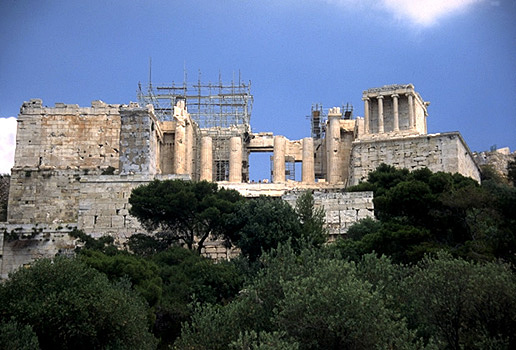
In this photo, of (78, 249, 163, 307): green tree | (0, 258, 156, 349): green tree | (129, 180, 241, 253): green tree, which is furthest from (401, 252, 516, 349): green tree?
(129, 180, 241, 253): green tree

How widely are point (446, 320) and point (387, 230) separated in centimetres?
680

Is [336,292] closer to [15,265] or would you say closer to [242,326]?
[242,326]

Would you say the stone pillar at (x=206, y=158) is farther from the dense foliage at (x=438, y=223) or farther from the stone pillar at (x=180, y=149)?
the dense foliage at (x=438, y=223)

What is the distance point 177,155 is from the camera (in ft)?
136

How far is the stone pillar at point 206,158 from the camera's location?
42.3 metres

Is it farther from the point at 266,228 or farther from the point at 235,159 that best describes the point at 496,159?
the point at 266,228

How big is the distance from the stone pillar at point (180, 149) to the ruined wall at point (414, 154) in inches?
331

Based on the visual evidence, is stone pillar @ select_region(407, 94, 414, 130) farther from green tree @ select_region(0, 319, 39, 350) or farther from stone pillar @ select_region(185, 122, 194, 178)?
green tree @ select_region(0, 319, 39, 350)

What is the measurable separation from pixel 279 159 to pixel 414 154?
807 cm

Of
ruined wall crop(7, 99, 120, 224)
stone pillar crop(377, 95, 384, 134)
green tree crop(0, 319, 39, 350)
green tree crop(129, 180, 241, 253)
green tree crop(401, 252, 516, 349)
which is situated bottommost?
green tree crop(0, 319, 39, 350)

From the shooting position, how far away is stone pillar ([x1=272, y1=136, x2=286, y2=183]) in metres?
42.1

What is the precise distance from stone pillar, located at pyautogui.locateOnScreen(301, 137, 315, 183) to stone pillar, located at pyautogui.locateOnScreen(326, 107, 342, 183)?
798 mm

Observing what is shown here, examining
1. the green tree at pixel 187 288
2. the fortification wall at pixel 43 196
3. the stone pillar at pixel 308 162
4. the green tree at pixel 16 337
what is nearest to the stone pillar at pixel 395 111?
the stone pillar at pixel 308 162

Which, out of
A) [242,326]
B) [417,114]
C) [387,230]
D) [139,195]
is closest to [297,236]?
[387,230]
